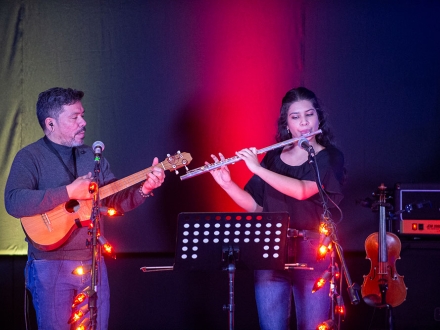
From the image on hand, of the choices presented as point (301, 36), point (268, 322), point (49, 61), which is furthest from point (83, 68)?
point (268, 322)

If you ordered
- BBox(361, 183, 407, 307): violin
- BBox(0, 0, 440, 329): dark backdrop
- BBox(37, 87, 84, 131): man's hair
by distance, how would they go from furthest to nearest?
BBox(0, 0, 440, 329): dark backdrop → BBox(361, 183, 407, 307): violin → BBox(37, 87, 84, 131): man's hair

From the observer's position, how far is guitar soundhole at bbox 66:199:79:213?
128 inches

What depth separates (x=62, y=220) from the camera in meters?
3.19

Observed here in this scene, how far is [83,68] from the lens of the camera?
14.5 ft

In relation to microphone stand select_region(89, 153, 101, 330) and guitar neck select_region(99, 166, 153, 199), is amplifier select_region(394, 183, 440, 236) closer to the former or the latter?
guitar neck select_region(99, 166, 153, 199)

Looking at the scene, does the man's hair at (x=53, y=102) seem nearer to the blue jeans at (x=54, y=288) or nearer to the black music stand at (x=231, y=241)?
the blue jeans at (x=54, y=288)

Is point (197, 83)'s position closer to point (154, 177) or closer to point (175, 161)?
point (175, 161)

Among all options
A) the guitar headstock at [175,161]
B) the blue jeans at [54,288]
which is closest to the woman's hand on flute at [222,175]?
the guitar headstock at [175,161]

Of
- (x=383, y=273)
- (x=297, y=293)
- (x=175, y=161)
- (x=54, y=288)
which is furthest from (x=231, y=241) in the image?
(x=383, y=273)

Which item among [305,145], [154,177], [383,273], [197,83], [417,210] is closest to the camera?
[305,145]

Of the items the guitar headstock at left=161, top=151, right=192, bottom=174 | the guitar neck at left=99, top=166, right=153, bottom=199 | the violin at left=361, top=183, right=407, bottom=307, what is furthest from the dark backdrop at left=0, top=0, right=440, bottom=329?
the guitar neck at left=99, top=166, right=153, bottom=199

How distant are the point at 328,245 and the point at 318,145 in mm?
768

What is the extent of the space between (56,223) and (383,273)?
2.12 metres

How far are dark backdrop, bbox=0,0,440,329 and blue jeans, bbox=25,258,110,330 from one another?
1276mm
